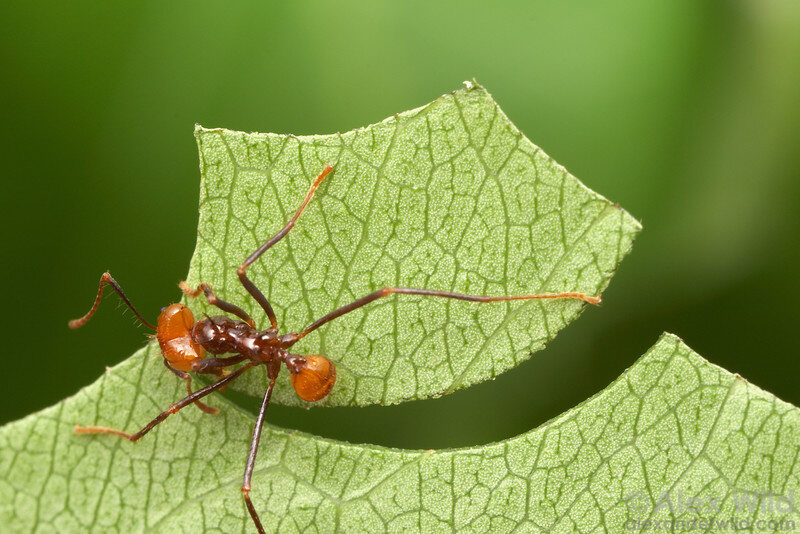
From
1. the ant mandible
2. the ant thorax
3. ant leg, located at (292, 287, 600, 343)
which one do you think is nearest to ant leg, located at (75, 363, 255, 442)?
the ant mandible

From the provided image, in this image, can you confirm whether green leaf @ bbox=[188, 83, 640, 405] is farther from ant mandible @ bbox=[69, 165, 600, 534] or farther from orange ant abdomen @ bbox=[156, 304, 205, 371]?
orange ant abdomen @ bbox=[156, 304, 205, 371]

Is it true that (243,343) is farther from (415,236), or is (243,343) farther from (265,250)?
(415,236)

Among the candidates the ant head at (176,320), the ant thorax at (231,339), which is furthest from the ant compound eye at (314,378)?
the ant head at (176,320)

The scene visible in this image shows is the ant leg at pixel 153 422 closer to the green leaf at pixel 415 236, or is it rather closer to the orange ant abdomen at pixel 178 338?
the orange ant abdomen at pixel 178 338

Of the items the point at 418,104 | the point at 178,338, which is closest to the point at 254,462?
the point at 178,338

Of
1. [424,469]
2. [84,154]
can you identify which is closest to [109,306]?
[84,154]

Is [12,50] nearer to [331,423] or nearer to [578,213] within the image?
[331,423]
